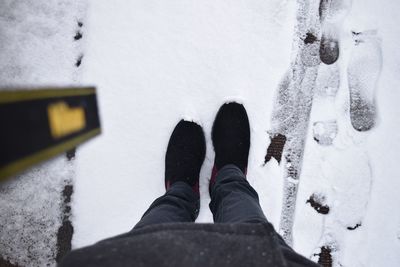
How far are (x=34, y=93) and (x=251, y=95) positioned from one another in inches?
33.0

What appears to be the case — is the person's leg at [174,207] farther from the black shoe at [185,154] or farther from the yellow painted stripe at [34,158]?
the yellow painted stripe at [34,158]

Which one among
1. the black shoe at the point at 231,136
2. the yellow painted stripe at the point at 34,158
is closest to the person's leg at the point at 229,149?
the black shoe at the point at 231,136

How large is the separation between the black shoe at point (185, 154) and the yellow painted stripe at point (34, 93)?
69cm

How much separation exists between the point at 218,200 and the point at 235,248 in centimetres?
34

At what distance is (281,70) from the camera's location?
107 centimetres

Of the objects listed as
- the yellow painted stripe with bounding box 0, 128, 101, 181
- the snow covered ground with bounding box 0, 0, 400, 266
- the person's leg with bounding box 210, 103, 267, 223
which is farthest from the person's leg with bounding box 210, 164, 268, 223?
the yellow painted stripe with bounding box 0, 128, 101, 181

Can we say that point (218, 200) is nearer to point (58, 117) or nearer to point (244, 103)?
point (244, 103)

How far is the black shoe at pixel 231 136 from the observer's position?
42.1 inches

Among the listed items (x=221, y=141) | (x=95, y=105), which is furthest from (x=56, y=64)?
(x=95, y=105)

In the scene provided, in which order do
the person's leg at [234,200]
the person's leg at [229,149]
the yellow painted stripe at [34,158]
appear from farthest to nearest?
the person's leg at [229,149], the person's leg at [234,200], the yellow painted stripe at [34,158]

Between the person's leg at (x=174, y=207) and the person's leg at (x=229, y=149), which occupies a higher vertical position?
the person's leg at (x=229, y=149)

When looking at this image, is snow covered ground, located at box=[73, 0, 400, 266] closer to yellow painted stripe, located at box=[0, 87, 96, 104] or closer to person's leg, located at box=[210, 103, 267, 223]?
person's leg, located at box=[210, 103, 267, 223]

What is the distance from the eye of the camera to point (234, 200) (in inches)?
32.7

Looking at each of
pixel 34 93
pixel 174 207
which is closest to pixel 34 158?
pixel 34 93
